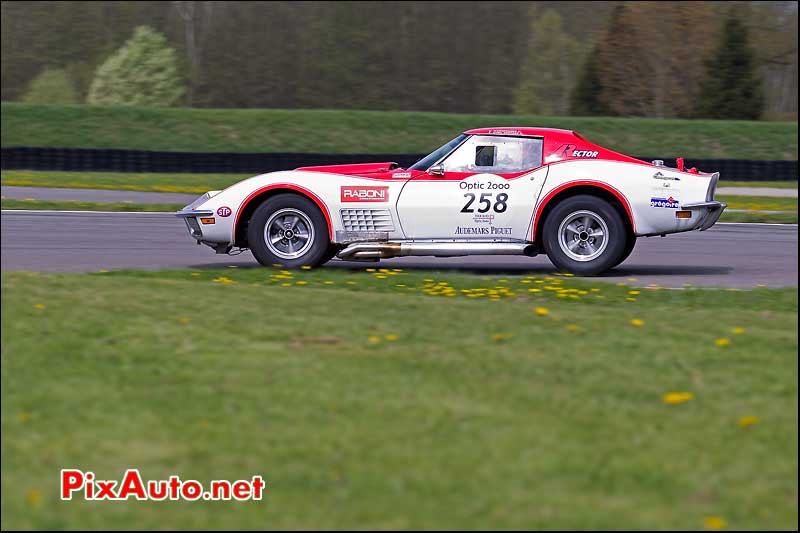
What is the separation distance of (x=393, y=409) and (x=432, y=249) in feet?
17.4

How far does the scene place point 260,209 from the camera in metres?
10.6

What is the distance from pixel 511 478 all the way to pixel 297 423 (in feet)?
3.50

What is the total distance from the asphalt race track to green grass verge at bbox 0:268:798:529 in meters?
3.43

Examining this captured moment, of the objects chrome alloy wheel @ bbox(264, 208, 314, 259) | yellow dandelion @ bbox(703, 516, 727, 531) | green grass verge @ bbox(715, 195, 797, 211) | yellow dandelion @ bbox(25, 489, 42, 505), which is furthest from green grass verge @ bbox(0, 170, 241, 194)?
yellow dandelion @ bbox(703, 516, 727, 531)

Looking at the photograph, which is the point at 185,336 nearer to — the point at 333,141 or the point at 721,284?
the point at 721,284

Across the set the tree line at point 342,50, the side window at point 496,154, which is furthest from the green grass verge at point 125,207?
the tree line at point 342,50

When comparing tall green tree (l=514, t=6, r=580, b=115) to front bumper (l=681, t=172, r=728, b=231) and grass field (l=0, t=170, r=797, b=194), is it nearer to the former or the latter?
grass field (l=0, t=170, r=797, b=194)

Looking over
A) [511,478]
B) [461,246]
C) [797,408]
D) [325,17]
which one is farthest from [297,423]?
[325,17]

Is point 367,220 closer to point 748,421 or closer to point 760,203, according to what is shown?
point 748,421

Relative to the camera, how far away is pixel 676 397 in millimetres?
5449

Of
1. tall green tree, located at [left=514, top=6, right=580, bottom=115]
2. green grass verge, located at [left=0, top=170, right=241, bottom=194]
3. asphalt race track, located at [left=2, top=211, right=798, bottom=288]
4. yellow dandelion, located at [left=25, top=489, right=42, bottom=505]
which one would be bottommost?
yellow dandelion, located at [left=25, top=489, right=42, bottom=505]

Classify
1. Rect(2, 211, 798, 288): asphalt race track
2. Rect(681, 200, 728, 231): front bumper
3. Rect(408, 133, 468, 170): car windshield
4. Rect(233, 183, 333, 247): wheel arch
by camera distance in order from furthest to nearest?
1. Rect(2, 211, 798, 288): asphalt race track
2. Rect(408, 133, 468, 170): car windshield
3. Rect(233, 183, 333, 247): wheel arch
4. Rect(681, 200, 728, 231): front bumper

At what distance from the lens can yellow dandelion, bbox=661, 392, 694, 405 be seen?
5.41 meters

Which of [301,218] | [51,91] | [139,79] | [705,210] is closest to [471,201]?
[301,218]
